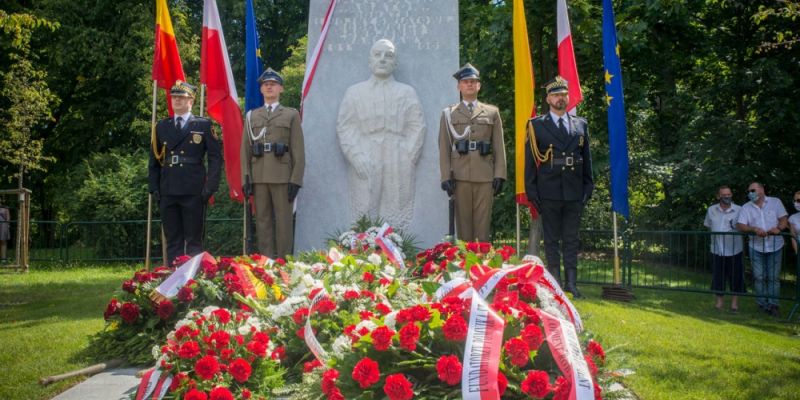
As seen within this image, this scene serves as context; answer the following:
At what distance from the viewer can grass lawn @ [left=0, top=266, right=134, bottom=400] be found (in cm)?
443

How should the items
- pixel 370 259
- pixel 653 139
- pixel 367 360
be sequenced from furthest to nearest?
pixel 653 139
pixel 370 259
pixel 367 360

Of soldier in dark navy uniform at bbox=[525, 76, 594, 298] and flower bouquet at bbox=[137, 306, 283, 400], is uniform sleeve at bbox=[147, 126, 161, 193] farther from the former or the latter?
soldier in dark navy uniform at bbox=[525, 76, 594, 298]

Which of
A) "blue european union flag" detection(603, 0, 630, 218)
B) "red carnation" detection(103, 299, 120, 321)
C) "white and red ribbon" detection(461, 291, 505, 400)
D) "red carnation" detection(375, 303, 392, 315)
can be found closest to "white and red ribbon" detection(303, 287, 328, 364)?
"red carnation" detection(375, 303, 392, 315)

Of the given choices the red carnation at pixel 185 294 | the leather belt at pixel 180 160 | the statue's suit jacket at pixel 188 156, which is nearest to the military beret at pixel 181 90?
the statue's suit jacket at pixel 188 156

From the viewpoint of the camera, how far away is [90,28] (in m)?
19.0

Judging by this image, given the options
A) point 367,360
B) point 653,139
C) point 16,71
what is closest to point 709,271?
point 653,139

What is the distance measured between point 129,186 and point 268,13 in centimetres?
964

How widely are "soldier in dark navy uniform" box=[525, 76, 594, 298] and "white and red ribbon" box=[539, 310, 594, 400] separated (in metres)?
3.61

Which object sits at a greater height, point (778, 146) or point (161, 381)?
point (778, 146)

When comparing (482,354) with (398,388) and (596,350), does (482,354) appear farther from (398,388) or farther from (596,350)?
(596,350)

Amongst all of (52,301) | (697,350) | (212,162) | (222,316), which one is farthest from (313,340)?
(52,301)

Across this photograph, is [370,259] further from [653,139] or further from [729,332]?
[653,139]

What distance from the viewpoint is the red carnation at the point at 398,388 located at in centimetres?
294

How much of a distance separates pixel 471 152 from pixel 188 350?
4.19m
